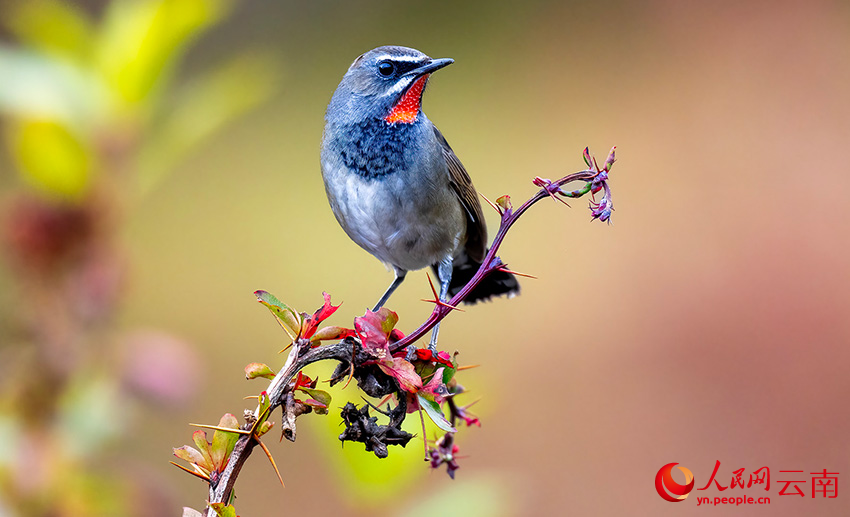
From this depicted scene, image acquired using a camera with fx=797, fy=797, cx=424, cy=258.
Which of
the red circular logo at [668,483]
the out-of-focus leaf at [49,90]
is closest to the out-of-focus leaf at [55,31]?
the out-of-focus leaf at [49,90]

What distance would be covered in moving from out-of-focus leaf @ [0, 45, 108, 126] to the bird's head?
0.66 meters

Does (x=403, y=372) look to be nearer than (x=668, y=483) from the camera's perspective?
Yes

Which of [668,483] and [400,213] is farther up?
[400,213]

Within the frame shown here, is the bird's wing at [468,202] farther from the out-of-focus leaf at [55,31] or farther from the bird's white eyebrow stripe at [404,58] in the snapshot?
the out-of-focus leaf at [55,31]

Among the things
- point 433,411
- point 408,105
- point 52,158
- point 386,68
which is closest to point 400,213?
point 408,105

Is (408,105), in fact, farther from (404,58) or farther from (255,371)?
(255,371)

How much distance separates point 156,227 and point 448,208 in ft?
16.5

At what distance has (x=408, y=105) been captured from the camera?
7.39ft

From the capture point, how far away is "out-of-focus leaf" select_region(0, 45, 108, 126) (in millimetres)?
1775

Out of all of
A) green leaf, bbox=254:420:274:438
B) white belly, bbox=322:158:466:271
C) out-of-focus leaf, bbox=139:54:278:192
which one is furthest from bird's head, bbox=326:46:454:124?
green leaf, bbox=254:420:274:438

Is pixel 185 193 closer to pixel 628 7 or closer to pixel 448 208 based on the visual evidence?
pixel 628 7

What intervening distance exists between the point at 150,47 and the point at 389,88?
0.64m

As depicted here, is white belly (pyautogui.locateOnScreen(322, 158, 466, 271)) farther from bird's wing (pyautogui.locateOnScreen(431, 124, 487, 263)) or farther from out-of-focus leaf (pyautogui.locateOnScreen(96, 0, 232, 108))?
out-of-focus leaf (pyautogui.locateOnScreen(96, 0, 232, 108))

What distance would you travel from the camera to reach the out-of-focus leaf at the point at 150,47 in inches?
74.4
